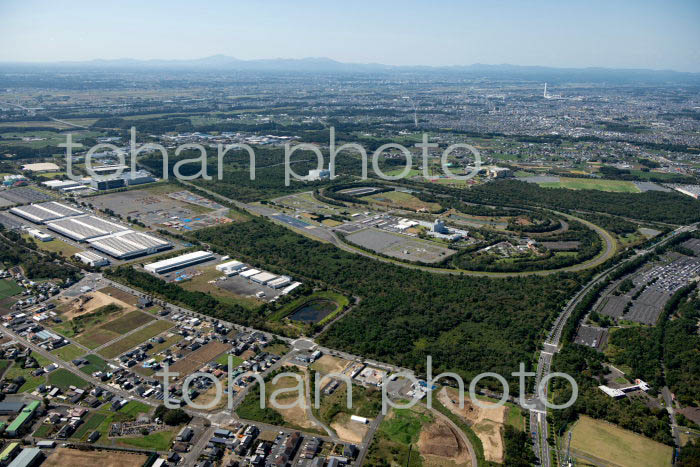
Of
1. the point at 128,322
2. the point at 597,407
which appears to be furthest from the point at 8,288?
the point at 597,407

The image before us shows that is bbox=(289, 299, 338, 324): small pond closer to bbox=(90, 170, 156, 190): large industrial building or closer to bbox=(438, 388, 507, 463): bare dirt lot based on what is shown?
bbox=(438, 388, 507, 463): bare dirt lot

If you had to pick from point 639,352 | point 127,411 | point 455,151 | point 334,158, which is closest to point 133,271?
point 127,411

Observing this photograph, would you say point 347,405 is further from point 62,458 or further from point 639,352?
point 639,352

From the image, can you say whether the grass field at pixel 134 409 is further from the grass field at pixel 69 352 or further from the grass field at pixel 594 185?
the grass field at pixel 594 185

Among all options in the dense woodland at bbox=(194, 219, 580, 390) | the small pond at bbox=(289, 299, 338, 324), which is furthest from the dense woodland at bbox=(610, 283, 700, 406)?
the small pond at bbox=(289, 299, 338, 324)

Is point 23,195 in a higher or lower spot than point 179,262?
higher

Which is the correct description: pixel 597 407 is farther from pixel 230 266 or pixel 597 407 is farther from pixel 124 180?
pixel 124 180
